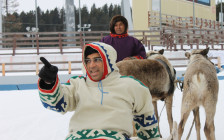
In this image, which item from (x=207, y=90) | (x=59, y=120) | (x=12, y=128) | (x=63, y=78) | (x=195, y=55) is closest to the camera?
(x=207, y=90)

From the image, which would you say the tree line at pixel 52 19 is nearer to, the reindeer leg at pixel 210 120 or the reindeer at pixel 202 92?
the reindeer at pixel 202 92

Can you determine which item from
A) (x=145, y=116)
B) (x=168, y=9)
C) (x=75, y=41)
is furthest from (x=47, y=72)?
(x=168, y=9)

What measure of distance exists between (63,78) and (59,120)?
6.66 metres

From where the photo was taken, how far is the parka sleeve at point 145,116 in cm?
222

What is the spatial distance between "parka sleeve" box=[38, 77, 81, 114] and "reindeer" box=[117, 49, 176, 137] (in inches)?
62.0

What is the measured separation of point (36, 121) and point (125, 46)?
288 centimetres

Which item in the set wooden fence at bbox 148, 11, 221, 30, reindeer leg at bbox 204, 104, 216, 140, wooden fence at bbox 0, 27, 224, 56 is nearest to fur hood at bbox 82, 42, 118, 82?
reindeer leg at bbox 204, 104, 216, 140

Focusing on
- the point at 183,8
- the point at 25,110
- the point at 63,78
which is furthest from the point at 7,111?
the point at 183,8

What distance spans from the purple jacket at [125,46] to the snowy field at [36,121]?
1.57 metres

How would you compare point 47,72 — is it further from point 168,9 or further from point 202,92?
point 168,9

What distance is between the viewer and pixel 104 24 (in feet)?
117

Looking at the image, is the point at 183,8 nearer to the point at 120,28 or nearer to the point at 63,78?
the point at 63,78

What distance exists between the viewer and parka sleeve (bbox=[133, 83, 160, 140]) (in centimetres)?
222

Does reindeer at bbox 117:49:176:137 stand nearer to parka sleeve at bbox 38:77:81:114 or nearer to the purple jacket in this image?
the purple jacket
